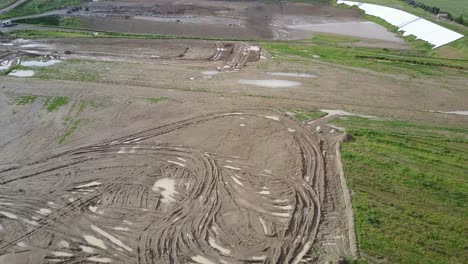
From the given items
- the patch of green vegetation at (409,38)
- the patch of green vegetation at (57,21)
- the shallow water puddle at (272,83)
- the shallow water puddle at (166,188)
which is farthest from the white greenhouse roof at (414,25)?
the patch of green vegetation at (57,21)

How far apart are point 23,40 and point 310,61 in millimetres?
29777

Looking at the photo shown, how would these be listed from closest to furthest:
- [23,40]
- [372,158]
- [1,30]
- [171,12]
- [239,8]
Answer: [372,158], [23,40], [1,30], [171,12], [239,8]

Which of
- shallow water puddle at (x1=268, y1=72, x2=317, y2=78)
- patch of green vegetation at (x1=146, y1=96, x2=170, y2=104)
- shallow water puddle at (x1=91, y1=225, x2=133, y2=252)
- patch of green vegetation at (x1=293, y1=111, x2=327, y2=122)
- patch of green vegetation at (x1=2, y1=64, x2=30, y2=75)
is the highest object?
shallow water puddle at (x1=268, y1=72, x2=317, y2=78)

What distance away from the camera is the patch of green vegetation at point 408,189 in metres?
15.3

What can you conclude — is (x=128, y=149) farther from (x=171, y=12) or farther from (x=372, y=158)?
(x=171, y=12)

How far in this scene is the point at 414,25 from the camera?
48.0 meters

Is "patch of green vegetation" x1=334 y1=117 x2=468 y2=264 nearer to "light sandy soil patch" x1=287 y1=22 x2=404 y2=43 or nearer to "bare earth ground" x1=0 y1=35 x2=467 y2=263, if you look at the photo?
"bare earth ground" x1=0 y1=35 x2=467 y2=263

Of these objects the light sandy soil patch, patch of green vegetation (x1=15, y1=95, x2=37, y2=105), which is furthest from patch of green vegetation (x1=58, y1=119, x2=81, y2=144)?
the light sandy soil patch

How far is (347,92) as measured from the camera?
96.5 ft

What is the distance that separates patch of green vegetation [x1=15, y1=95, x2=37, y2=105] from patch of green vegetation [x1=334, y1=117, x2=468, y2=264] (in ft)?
70.0

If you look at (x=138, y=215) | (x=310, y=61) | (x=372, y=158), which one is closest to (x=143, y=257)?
(x=138, y=215)

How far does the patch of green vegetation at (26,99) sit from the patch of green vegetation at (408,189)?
70.0 ft

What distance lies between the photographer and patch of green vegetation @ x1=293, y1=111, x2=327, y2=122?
997 inches

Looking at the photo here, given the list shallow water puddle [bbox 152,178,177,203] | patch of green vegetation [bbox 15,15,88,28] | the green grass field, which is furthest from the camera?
the green grass field
